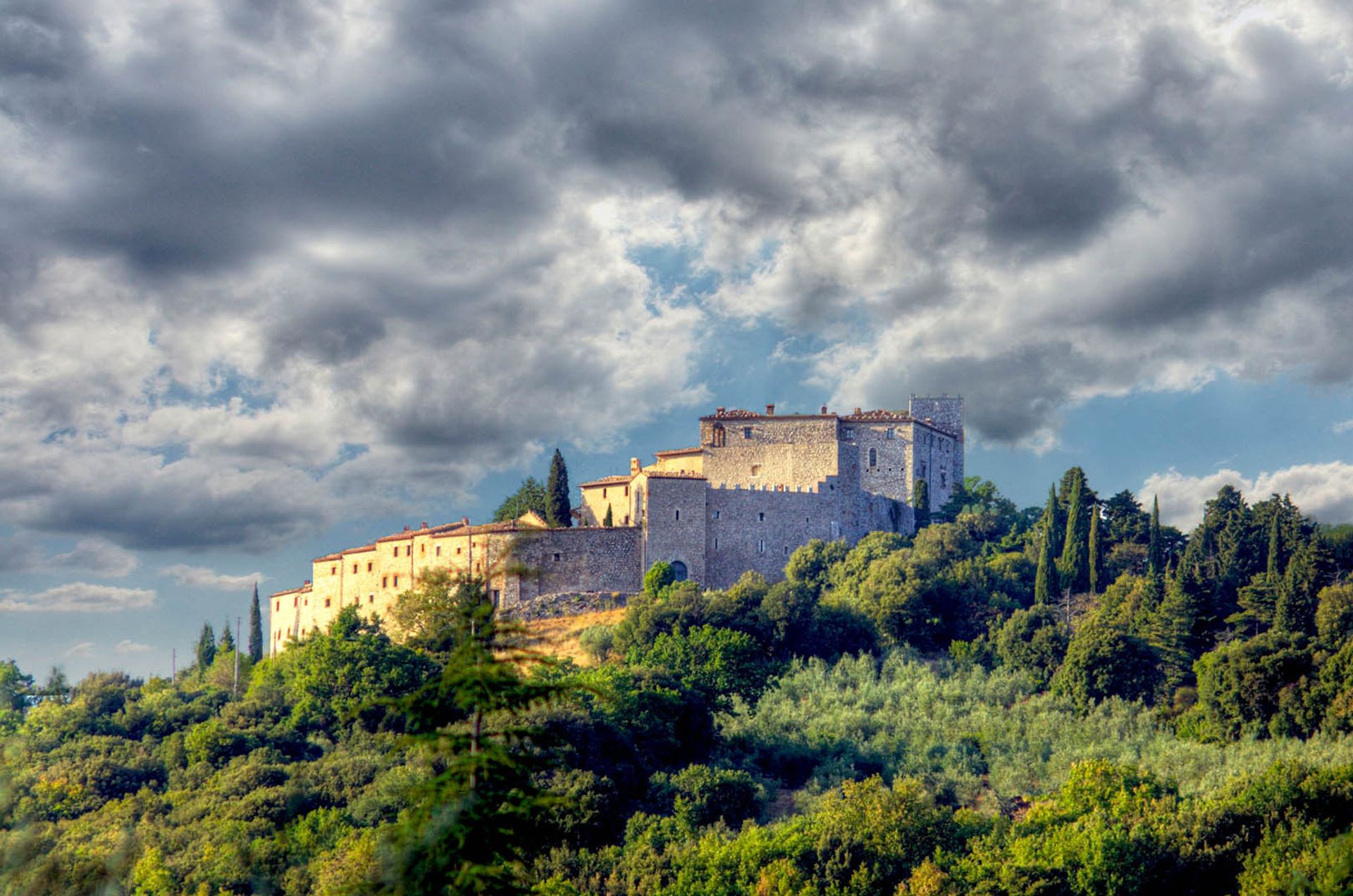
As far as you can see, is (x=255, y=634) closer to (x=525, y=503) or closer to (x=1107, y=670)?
(x=525, y=503)

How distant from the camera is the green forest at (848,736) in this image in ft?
109

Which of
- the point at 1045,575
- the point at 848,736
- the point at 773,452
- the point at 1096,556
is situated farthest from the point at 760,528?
the point at 848,736

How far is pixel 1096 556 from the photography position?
61.0m

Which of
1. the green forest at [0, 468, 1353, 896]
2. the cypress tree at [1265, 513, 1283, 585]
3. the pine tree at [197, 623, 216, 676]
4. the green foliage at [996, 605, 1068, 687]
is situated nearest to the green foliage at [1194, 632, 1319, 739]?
the green forest at [0, 468, 1353, 896]

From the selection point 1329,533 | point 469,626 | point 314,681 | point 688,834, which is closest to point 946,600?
point 1329,533

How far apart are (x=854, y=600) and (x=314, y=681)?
2310 centimetres

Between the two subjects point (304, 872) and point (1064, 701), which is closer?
point (304, 872)

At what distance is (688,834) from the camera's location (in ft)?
122

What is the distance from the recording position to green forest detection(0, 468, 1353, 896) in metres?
33.3

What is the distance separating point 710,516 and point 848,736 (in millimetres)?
18451

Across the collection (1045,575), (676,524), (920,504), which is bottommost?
(1045,575)

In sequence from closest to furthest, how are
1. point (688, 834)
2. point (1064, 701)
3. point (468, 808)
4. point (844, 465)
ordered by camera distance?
point (468, 808)
point (688, 834)
point (1064, 701)
point (844, 465)

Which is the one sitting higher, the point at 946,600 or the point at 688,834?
the point at 946,600

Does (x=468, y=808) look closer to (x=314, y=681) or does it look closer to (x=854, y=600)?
(x=314, y=681)
